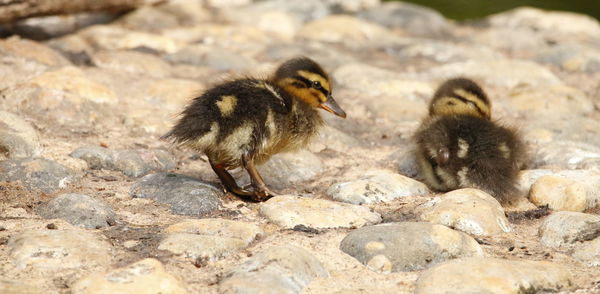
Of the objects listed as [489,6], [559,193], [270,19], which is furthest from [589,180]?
[489,6]

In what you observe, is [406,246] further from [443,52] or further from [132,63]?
[443,52]

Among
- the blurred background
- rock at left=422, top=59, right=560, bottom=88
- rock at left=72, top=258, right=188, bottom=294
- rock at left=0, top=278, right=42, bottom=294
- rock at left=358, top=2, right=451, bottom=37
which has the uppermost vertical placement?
rock at left=0, top=278, right=42, bottom=294

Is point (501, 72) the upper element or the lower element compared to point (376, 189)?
lower

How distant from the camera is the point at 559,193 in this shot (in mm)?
3961

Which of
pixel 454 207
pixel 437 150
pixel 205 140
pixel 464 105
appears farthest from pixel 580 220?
pixel 205 140

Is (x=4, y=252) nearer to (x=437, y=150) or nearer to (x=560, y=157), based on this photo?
(x=437, y=150)

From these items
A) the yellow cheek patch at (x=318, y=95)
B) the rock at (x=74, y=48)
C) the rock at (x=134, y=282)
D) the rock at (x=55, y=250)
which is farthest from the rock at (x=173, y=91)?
the rock at (x=134, y=282)

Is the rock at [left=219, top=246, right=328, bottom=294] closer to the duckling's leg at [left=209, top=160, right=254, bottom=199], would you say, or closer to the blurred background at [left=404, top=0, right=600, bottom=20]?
the duckling's leg at [left=209, top=160, right=254, bottom=199]

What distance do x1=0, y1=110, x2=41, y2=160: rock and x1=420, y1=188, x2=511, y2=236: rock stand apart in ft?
6.55

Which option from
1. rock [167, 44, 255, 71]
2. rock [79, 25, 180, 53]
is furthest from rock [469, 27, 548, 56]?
rock [79, 25, 180, 53]

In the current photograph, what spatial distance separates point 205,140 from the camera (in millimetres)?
3775

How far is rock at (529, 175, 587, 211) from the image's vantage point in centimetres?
389

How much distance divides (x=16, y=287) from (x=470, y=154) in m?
2.43

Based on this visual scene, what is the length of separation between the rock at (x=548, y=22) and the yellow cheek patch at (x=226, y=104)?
5020 mm
